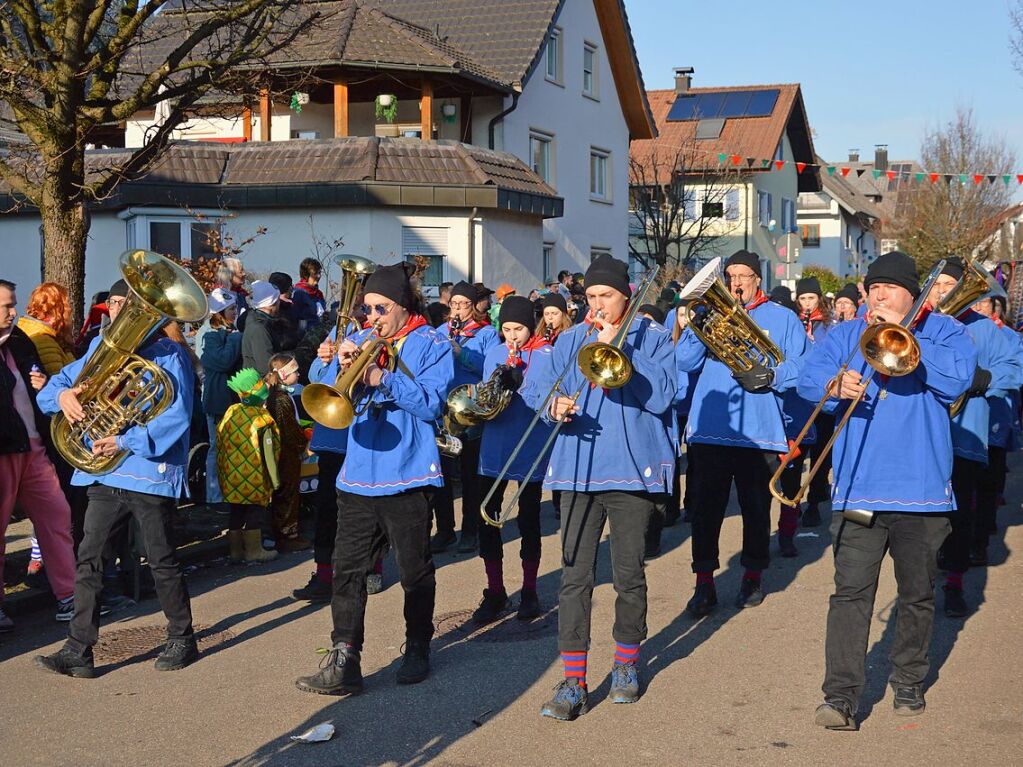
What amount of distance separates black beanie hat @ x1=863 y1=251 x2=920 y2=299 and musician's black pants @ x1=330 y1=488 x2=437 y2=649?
2406 mm

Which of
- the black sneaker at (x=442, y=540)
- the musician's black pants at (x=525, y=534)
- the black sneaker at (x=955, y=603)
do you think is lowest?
the black sneaker at (x=442, y=540)

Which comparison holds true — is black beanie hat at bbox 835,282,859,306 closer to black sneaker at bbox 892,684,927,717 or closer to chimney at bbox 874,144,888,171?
black sneaker at bbox 892,684,927,717

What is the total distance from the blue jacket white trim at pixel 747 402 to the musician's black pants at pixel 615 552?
1751 mm

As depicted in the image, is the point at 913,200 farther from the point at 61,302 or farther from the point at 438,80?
the point at 61,302

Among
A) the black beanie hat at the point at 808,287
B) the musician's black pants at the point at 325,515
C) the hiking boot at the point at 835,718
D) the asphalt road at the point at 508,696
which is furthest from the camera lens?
the black beanie hat at the point at 808,287

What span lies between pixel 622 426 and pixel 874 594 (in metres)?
1.36

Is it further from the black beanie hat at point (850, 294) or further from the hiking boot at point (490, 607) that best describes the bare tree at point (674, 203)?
the hiking boot at point (490, 607)

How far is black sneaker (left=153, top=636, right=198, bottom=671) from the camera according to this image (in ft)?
21.2

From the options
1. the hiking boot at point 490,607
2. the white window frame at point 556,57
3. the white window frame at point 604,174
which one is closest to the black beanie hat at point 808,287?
the hiking boot at point 490,607

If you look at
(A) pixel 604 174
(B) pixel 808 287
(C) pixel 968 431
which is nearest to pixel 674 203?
(A) pixel 604 174

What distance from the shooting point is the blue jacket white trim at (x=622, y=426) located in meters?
5.77

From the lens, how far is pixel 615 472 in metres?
5.75

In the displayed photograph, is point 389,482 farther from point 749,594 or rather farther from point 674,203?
point 674,203

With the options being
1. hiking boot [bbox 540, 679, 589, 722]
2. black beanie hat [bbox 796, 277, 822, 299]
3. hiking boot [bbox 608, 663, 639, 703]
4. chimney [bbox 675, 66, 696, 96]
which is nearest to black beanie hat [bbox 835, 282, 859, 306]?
black beanie hat [bbox 796, 277, 822, 299]
